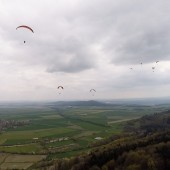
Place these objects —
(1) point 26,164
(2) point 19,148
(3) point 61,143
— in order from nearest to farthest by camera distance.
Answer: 1. (1) point 26,164
2. (2) point 19,148
3. (3) point 61,143

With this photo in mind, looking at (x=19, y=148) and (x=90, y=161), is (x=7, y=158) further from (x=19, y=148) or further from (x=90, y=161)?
(x=90, y=161)

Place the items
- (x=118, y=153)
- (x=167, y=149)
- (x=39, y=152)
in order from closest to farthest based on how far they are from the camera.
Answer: (x=167, y=149)
(x=118, y=153)
(x=39, y=152)

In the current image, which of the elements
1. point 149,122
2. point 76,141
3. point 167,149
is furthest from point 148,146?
point 149,122

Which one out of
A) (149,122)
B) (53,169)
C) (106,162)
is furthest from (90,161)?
(149,122)

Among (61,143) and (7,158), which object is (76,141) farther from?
(7,158)

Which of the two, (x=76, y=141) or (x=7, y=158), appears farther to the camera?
(x=76, y=141)

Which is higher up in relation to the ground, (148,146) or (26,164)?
(148,146)

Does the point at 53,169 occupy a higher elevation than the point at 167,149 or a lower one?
lower

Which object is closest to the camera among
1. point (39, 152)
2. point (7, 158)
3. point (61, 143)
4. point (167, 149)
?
point (167, 149)

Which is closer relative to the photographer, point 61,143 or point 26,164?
point 26,164
